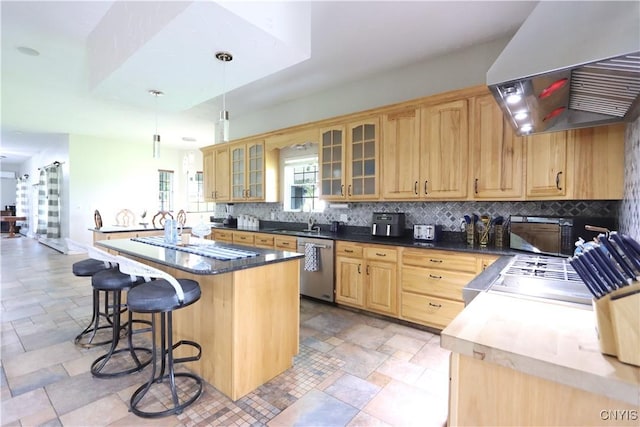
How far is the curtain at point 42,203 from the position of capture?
29.7 feet

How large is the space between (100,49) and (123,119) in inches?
153

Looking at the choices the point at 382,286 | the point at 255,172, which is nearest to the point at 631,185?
the point at 382,286

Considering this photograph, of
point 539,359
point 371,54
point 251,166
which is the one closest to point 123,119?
point 251,166

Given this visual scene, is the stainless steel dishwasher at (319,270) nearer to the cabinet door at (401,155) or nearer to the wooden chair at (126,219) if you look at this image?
the cabinet door at (401,155)

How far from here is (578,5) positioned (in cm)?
109

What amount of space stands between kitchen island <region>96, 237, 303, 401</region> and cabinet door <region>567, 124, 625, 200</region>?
2322 millimetres

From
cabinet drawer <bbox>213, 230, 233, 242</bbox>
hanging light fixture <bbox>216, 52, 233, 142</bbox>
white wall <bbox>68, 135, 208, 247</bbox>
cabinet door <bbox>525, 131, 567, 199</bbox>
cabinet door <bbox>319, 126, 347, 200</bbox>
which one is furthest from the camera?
white wall <bbox>68, 135, 208, 247</bbox>

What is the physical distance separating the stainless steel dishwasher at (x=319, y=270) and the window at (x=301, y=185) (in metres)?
0.90

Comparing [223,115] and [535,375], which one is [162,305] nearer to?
[223,115]

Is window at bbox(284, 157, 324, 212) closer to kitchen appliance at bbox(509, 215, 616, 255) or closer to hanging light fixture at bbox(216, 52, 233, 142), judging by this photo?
hanging light fixture at bbox(216, 52, 233, 142)

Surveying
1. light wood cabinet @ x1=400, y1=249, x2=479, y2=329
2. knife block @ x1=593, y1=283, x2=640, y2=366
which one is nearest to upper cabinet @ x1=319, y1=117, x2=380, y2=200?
light wood cabinet @ x1=400, y1=249, x2=479, y2=329

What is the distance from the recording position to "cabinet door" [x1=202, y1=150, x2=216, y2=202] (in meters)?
5.76

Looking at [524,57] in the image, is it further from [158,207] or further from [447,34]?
[158,207]

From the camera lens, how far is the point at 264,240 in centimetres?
444
